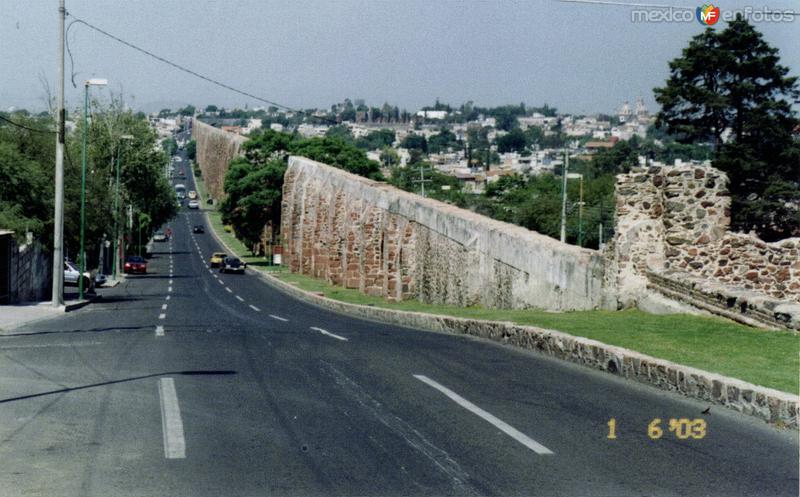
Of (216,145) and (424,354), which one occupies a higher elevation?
Result: (216,145)

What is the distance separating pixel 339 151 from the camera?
97438mm

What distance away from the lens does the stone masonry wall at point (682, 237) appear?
1920 centimetres

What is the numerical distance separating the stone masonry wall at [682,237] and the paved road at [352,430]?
18.8 ft

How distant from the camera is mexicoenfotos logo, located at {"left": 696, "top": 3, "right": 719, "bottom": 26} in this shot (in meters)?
17.4

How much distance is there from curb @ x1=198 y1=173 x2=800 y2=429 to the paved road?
0.70ft

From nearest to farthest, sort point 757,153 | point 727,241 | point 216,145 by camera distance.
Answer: point 727,241 → point 757,153 → point 216,145

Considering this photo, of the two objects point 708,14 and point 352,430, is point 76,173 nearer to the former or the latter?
point 708,14

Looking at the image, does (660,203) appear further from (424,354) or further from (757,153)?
(757,153)

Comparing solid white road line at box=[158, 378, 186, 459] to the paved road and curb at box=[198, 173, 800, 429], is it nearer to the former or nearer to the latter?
the paved road

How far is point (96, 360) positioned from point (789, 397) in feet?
28.7

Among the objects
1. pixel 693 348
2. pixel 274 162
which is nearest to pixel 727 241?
pixel 693 348

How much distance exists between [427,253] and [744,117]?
75.7 ft

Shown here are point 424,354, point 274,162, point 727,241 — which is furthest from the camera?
point 274,162

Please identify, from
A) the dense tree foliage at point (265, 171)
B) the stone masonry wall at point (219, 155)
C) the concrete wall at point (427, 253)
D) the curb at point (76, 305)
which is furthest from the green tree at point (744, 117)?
the stone masonry wall at point (219, 155)
